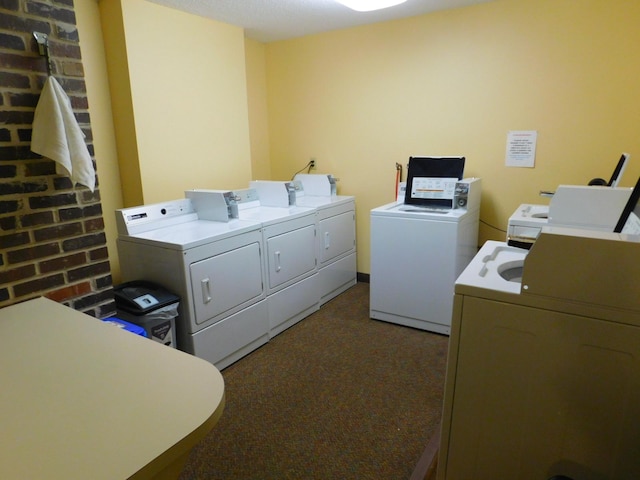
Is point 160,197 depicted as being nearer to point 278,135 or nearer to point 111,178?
point 111,178

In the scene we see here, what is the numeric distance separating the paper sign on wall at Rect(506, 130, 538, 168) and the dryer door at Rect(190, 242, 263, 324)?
2116 mm

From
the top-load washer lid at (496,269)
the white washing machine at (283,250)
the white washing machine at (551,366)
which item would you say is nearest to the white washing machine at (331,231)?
the white washing machine at (283,250)

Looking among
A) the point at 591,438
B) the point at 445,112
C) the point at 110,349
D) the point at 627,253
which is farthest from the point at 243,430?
the point at 445,112

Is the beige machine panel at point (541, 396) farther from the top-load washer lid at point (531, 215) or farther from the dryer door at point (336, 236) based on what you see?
the dryer door at point (336, 236)

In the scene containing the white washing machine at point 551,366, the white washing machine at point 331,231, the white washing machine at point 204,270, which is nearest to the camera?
the white washing machine at point 551,366

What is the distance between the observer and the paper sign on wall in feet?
10.0

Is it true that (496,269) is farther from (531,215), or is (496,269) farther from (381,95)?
(381,95)

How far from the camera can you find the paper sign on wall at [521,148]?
10.0 feet

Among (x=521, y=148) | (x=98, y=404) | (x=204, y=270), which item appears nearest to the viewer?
(x=98, y=404)

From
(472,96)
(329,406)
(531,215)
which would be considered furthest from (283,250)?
(472,96)

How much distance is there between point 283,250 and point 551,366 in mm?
2012

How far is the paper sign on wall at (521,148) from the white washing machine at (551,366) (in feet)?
6.64

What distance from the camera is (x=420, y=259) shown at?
9.64 feet

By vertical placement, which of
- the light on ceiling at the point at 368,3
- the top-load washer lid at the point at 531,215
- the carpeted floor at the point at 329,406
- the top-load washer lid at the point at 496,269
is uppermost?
the light on ceiling at the point at 368,3
